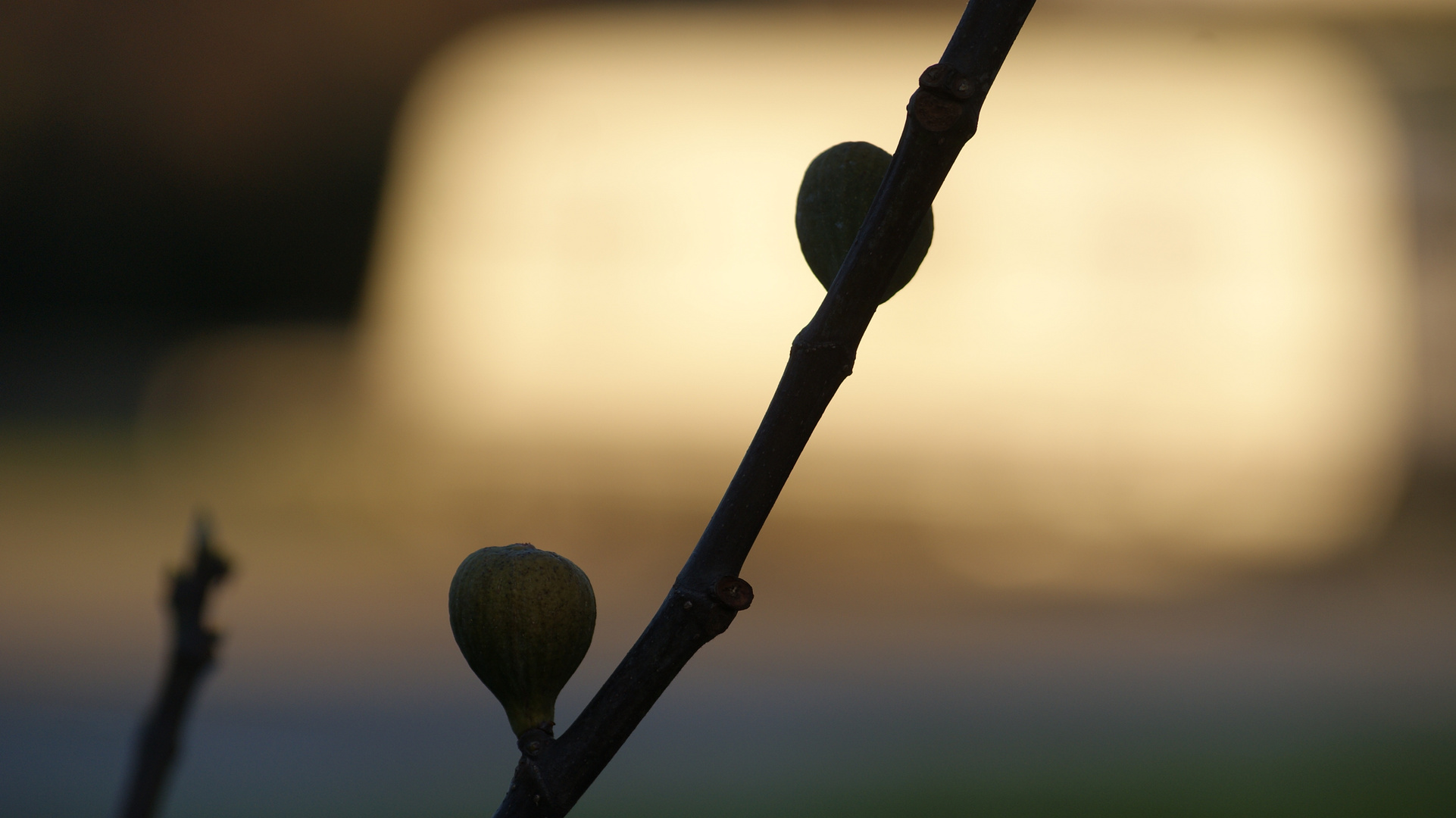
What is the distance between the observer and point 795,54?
3775mm

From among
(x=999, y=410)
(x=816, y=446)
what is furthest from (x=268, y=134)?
(x=999, y=410)

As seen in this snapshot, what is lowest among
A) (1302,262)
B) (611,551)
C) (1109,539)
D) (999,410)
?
(611,551)

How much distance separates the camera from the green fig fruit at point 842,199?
22cm

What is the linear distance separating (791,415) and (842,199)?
0.18ft

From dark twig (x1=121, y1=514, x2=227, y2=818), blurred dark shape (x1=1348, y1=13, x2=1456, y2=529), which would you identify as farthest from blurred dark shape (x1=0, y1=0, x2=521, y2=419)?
dark twig (x1=121, y1=514, x2=227, y2=818)

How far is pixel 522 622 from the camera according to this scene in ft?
0.69

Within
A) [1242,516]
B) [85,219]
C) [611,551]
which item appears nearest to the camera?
[1242,516]

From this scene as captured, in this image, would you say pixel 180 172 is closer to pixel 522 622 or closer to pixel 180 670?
pixel 180 670

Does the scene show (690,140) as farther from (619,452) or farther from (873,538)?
(873,538)

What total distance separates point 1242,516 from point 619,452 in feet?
5.69

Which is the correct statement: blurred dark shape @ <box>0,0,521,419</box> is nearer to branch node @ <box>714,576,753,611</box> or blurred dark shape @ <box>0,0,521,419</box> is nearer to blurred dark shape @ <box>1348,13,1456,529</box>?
blurred dark shape @ <box>1348,13,1456,529</box>

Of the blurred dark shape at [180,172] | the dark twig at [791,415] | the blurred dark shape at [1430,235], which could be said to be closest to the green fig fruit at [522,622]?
the dark twig at [791,415]

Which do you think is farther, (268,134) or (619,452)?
(268,134)

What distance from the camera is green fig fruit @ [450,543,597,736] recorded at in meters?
0.21
